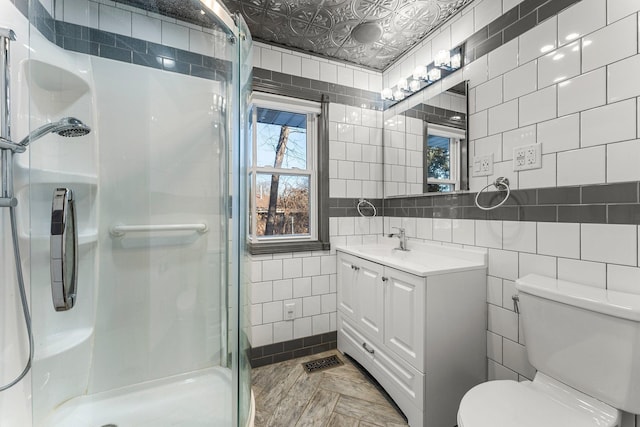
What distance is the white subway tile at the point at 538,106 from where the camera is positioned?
126cm

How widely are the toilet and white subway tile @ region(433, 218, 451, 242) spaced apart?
0.65 meters

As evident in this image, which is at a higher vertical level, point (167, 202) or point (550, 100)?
point (550, 100)

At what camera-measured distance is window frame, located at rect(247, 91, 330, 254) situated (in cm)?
204

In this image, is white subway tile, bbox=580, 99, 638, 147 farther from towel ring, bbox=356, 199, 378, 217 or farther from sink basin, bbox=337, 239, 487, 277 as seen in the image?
towel ring, bbox=356, 199, 378, 217

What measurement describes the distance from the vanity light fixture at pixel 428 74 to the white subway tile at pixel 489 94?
0.27m

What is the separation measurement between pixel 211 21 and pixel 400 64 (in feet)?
5.13

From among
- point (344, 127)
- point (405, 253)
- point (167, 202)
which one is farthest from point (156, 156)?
point (405, 253)

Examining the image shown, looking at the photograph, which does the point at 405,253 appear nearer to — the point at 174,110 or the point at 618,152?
the point at 618,152

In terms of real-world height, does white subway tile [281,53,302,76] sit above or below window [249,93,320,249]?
above

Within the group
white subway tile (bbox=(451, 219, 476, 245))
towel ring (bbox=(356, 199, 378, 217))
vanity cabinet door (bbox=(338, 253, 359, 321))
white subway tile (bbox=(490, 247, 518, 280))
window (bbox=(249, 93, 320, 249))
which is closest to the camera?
white subway tile (bbox=(490, 247, 518, 280))

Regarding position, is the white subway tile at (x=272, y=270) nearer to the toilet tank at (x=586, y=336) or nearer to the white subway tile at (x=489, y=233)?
the white subway tile at (x=489, y=233)

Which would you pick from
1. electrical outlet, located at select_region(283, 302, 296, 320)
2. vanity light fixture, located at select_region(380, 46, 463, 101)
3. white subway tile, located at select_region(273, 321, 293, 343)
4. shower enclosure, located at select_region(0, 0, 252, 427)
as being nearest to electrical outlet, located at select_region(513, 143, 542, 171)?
vanity light fixture, located at select_region(380, 46, 463, 101)

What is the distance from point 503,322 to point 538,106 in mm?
1115

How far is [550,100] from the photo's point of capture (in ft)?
4.14
